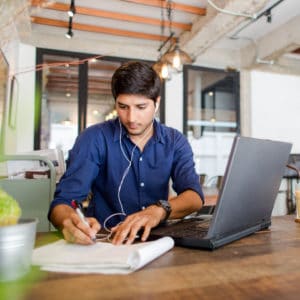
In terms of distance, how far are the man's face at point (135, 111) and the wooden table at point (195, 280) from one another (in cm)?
74

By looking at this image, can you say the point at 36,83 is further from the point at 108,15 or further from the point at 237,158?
the point at 237,158

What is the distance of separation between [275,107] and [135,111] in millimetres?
4632

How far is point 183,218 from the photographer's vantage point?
1241mm

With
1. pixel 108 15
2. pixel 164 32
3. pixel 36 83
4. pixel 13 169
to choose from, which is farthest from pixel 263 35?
pixel 13 169

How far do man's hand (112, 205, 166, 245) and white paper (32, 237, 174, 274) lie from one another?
5cm

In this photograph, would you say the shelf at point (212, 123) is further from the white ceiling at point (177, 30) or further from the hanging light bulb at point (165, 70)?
the hanging light bulb at point (165, 70)

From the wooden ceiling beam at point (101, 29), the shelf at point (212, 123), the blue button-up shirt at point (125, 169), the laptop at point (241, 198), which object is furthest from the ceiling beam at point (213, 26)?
the laptop at point (241, 198)

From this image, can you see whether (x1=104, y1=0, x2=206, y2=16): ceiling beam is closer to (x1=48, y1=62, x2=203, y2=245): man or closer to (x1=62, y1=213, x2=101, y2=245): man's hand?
(x1=48, y1=62, x2=203, y2=245): man

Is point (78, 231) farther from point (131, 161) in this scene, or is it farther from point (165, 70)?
point (165, 70)

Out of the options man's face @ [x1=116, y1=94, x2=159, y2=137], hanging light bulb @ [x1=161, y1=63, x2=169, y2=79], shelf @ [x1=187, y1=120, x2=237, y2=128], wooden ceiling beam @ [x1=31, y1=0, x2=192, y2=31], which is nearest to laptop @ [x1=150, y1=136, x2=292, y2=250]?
man's face @ [x1=116, y1=94, x2=159, y2=137]

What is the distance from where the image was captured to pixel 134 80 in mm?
1350

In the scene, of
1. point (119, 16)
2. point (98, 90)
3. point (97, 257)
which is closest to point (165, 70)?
point (119, 16)

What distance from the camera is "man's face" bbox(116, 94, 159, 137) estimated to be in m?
1.38

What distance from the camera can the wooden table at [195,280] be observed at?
0.54 metres
